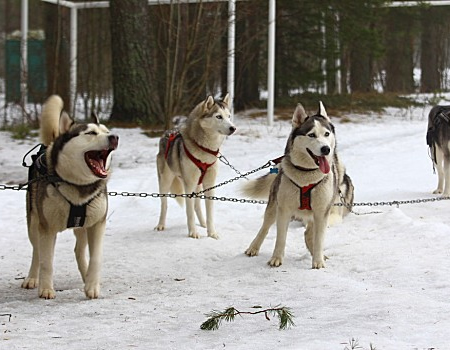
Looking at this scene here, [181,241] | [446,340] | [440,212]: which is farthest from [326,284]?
[440,212]

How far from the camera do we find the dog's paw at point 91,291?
4.80 meters

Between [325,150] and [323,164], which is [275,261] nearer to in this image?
[323,164]

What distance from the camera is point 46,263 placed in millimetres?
4773

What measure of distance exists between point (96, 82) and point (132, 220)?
33.4ft

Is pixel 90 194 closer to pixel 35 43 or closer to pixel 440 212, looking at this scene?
pixel 440 212

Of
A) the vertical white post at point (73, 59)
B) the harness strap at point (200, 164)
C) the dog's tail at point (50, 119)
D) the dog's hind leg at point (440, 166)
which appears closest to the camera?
the dog's tail at point (50, 119)

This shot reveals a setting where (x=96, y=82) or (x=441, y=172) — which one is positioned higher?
(x=96, y=82)

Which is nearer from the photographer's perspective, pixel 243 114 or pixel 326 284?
pixel 326 284

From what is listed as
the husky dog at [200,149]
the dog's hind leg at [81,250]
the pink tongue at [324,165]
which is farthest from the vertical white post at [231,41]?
the dog's hind leg at [81,250]

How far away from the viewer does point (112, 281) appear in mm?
5422

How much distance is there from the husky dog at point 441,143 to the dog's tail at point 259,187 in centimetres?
278

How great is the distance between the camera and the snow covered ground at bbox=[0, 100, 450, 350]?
3.67 m

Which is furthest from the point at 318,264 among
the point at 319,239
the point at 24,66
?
the point at 24,66

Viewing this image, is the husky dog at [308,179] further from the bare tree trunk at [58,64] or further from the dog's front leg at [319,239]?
the bare tree trunk at [58,64]
